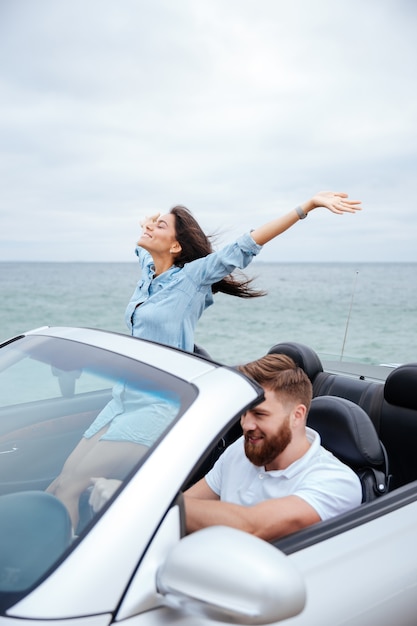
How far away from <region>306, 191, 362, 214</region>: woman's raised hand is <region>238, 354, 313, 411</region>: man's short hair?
691 millimetres

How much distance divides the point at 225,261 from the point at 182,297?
0.24 m

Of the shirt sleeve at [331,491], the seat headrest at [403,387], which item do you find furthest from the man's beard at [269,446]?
the seat headrest at [403,387]

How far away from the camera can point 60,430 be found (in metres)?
1.64

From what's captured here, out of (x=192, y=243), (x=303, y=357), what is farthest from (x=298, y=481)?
(x=192, y=243)

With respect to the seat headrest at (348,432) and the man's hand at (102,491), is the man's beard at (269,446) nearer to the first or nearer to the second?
the seat headrest at (348,432)

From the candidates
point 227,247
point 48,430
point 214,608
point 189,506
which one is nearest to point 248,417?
point 189,506

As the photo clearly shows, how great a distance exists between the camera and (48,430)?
1.67 metres

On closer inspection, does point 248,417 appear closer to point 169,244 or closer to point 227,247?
point 227,247

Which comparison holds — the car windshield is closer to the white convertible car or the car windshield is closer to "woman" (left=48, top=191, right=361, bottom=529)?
the white convertible car

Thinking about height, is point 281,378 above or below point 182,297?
below

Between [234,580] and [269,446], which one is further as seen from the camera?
[269,446]

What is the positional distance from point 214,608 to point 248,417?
2.64ft

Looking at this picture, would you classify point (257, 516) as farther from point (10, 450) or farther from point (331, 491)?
point (10, 450)

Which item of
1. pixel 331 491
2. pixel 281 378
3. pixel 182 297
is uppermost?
pixel 182 297
